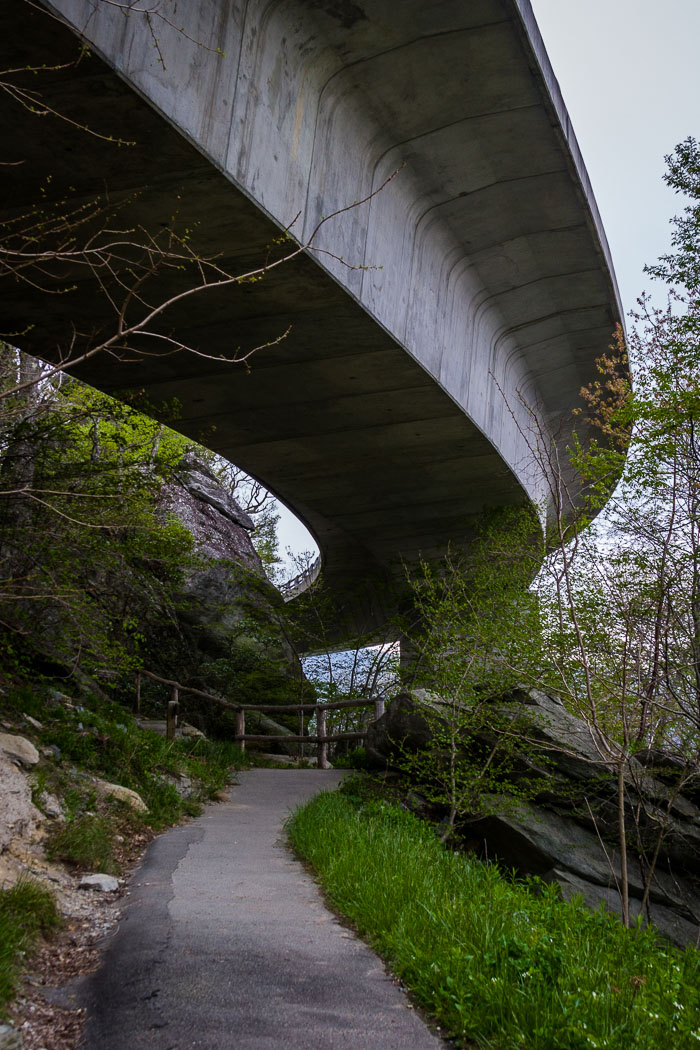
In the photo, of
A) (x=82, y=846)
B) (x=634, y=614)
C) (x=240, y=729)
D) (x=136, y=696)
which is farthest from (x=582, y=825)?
(x=136, y=696)

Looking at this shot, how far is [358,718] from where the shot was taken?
1666cm

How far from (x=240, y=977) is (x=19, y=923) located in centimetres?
125

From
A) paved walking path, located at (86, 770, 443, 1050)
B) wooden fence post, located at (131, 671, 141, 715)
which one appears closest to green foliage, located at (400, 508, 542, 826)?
paved walking path, located at (86, 770, 443, 1050)

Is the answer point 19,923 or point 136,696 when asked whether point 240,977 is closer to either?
point 19,923


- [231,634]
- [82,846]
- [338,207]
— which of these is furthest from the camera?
[231,634]

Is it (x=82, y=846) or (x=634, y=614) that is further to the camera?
(x=634, y=614)

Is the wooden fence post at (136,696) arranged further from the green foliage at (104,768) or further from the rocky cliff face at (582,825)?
the rocky cliff face at (582,825)

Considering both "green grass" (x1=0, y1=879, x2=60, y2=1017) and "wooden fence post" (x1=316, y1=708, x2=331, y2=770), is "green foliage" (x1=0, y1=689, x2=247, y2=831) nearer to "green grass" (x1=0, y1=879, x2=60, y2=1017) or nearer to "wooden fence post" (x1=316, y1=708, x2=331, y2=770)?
"green grass" (x1=0, y1=879, x2=60, y2=1017)

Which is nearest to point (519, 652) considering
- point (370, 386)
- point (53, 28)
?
point (370, 386)

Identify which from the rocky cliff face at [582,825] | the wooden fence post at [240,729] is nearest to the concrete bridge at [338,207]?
the rocky cliff face at [582,825]

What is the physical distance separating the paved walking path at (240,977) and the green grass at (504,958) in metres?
0.16

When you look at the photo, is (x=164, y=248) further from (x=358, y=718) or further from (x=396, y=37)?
(x=358, y=718)

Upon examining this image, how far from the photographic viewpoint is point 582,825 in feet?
31.0

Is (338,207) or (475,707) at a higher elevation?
(338,207)
